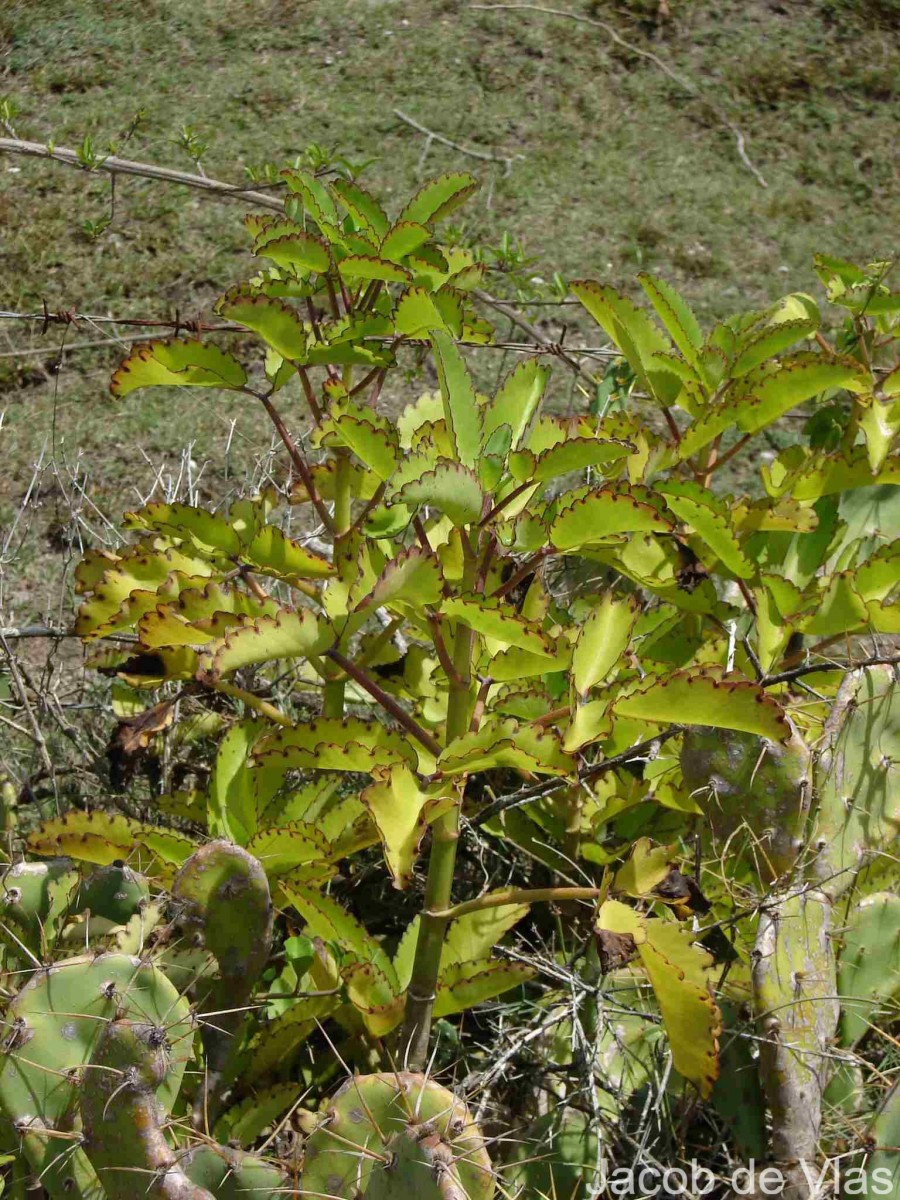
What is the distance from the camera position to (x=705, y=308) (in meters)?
3.42

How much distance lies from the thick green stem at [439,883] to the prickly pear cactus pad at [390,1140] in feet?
0.43

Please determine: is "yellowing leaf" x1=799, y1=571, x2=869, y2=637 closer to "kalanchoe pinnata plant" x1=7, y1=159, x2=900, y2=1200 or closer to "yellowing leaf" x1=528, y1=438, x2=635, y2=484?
"kalanchoe pinnata plant" x1=7, y1=159, x2=900, y2=1200

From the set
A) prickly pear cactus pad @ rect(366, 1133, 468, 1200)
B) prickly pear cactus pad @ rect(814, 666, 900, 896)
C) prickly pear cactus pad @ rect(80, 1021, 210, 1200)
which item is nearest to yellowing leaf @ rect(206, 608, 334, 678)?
prickly pear cactus pad @ rect(80, 1021, 210, 1200)

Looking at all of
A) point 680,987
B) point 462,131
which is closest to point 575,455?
point 680,987

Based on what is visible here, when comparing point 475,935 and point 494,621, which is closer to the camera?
point 494,621

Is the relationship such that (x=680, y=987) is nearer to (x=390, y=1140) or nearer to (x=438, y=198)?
(x=390, y=1140)

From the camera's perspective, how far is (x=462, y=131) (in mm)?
3904

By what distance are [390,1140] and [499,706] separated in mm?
418

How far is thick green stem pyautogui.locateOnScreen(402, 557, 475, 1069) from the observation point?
115 centimetres

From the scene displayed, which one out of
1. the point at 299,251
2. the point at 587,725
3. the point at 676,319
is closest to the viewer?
the point at 587,725

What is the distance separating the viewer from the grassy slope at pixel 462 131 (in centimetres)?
332

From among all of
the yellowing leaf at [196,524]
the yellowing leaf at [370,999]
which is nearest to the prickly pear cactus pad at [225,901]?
the yellowing leaf at [370,999]

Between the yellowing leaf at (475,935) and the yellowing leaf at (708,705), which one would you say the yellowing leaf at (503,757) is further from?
the yellowing leaf at (475,935)

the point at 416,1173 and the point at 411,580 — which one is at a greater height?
the point at 411,580
